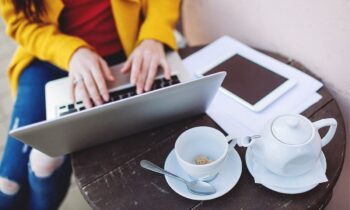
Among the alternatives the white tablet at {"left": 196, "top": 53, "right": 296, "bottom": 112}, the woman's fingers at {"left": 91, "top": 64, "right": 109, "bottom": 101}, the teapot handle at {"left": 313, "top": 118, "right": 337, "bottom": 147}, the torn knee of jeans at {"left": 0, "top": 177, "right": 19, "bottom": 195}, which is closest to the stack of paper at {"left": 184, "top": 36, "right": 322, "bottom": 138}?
the white tablet at {"left": 196, "top": 53, "right": 296, "bottom": 112}

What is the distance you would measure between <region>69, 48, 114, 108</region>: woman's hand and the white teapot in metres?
0.34

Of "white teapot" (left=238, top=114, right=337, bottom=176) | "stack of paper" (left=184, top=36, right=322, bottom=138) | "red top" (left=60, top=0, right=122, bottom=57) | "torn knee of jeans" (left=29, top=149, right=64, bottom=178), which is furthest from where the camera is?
"red top" (left=60, top=0, right=122, bottom=57)

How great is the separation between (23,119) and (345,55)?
787 millimetres

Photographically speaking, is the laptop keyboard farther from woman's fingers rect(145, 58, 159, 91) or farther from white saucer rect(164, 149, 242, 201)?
white saucer rect(164, 149, 242, 201)

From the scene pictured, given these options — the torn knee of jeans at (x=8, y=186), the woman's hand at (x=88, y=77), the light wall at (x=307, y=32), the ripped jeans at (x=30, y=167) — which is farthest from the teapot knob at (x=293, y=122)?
the torn knee of jeans at (x=8, y=186)

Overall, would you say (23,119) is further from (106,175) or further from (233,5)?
(233,5)

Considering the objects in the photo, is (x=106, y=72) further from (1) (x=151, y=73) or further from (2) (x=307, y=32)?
(2) (x=307, y=32)

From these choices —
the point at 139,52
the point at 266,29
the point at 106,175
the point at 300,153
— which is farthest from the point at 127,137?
the point at 266,29

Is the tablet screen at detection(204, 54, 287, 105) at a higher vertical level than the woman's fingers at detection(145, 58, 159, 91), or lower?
lower

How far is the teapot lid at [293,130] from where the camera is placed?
0.55m

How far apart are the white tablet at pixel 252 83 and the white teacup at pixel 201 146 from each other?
6.1 inches

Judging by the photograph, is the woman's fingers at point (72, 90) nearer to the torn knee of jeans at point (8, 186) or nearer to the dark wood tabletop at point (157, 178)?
the dark wood tabletop at point (157, 178)

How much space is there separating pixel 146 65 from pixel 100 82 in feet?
0.40

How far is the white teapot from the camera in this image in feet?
1.80
